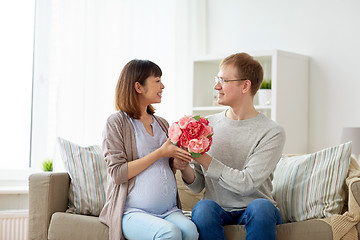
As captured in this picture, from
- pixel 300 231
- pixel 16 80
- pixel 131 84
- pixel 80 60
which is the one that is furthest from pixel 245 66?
pixel 16 80

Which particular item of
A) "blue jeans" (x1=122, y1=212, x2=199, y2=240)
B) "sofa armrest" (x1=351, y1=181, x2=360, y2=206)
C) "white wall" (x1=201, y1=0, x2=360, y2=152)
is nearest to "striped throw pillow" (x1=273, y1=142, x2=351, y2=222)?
"sofa armrest" (x1=351, y1=181, x2=360, y2=206)

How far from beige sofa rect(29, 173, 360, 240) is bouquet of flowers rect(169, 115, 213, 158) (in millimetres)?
428

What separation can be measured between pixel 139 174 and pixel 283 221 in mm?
840

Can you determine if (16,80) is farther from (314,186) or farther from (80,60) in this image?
(314,186)

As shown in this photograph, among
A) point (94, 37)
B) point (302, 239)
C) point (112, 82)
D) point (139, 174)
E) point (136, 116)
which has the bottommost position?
point (302, 239)

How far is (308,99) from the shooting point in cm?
398

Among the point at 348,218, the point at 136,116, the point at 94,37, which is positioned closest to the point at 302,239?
the point at 348,218

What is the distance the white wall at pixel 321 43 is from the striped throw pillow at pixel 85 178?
1889 mm

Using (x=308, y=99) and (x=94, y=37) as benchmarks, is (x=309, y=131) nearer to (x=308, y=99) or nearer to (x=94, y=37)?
(x=308, y=99)

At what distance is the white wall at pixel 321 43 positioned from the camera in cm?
372

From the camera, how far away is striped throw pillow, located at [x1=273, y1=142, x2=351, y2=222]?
2.48m

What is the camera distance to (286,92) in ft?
12.4

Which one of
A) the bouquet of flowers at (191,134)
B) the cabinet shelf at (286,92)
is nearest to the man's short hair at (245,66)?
the bouquet of flowers at (191,134)

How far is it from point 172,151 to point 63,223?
712mm
